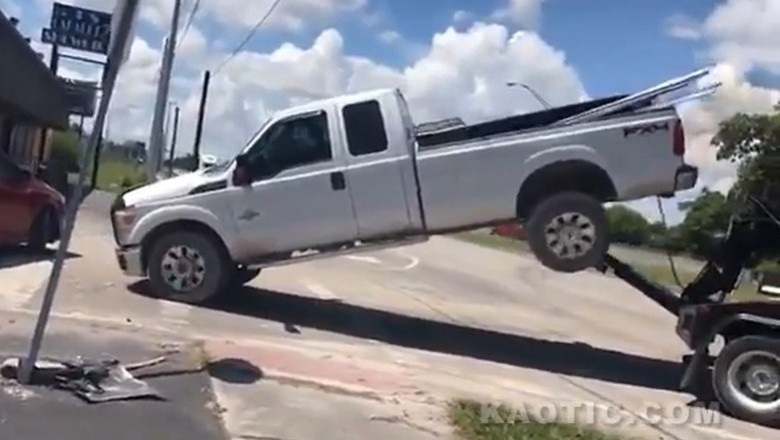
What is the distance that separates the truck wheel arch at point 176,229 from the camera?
1395 cm

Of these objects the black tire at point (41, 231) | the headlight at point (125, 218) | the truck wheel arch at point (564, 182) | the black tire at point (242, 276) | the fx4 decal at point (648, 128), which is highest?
the fx4 decal at point (648, 128)

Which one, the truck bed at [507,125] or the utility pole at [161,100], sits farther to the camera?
the utility pole at [161,100]

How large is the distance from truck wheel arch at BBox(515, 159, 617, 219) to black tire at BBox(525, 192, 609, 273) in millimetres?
116

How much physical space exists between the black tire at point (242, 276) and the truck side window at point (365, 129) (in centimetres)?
203

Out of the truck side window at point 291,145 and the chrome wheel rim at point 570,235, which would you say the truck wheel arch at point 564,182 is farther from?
the truck side window at point 291,145

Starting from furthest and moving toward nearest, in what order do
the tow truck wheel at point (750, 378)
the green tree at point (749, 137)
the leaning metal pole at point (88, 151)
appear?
the green tree at point (749, 137) < the tow truck wheel at point (750, 378) < the leaning metal pole at point (88, 151)

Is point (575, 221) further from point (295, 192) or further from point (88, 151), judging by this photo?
point (88, 151)

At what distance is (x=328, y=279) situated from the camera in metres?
19.1

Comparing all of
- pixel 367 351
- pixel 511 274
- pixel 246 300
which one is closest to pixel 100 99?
pixel 367 351

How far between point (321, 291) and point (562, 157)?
542 centimetres

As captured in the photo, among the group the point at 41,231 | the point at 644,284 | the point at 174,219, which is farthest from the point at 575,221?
the point at 41,231

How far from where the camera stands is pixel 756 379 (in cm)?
1116

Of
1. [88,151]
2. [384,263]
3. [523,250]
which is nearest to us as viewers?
[88,151]

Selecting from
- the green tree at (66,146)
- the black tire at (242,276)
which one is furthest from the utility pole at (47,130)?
the black tire at (242,276)
